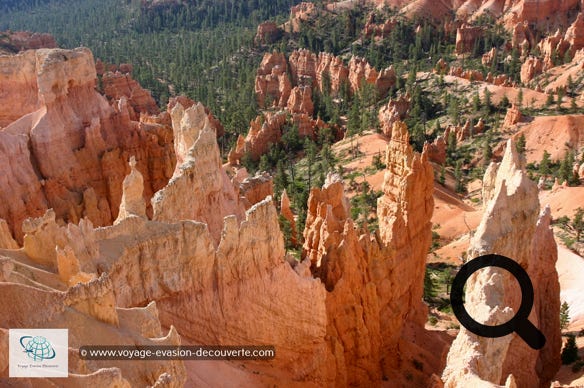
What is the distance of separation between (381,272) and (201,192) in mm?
7067

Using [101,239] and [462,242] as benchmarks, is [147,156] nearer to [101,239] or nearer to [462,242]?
[101,239]

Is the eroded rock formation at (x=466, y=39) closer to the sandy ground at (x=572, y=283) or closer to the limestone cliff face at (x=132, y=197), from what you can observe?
the sandy ground at (x=572, y=283)

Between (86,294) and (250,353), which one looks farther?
(250,353)

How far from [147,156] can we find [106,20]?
118 metres

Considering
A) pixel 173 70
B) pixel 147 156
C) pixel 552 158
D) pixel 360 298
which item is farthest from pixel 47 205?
pixel 173 70

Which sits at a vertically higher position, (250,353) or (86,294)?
(86,294)

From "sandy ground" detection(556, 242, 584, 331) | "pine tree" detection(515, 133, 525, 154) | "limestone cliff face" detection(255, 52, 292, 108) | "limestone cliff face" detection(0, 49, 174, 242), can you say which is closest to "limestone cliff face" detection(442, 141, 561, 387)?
"sandy ground" detection(556, 242, 584, 331)

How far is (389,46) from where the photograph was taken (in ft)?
317

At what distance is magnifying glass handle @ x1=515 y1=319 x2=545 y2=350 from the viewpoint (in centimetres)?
1572

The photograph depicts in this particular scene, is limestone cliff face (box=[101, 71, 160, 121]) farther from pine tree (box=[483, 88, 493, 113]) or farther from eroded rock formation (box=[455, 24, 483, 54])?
eroded rock formation (box=[455, 24, 483, 54])

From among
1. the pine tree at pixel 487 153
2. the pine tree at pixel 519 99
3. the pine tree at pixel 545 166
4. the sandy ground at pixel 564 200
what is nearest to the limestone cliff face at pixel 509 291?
the sandy ground at pixel 564 200

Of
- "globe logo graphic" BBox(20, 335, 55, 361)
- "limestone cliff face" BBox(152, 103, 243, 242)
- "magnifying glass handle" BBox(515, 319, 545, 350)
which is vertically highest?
"globe logo graphic" BBox(20, 335, 55, 361)

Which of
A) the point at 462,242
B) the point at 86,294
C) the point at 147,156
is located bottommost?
the point at 462,242

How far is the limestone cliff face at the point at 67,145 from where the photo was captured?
23.1 m
